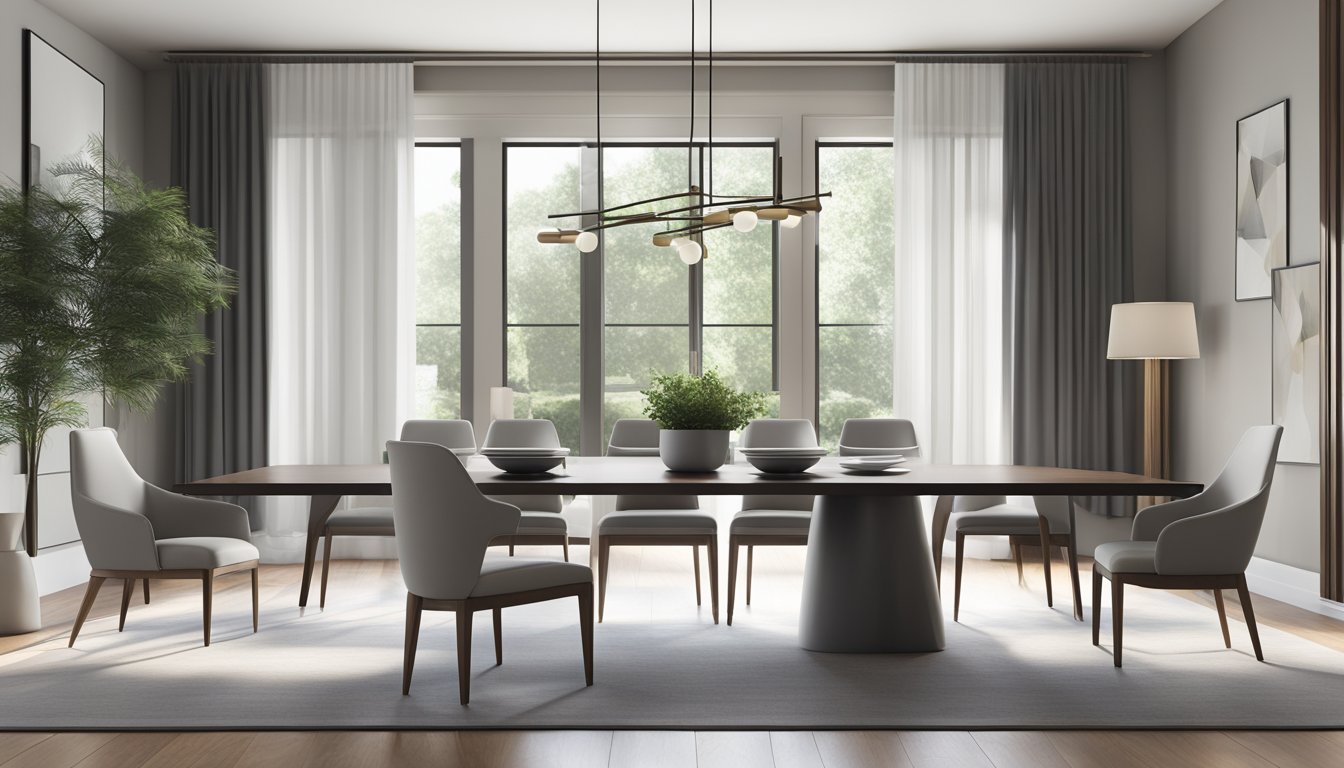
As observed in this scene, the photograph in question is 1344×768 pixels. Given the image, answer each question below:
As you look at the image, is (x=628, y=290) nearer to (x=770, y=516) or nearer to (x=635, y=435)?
(x=635, y=435)

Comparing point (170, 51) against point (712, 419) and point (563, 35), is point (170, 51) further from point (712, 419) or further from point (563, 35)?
point (712, 419)

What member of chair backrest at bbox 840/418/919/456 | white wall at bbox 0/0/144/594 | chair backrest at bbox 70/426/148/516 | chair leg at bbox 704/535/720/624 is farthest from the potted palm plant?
chair backrest at bbox 840/418/919/456

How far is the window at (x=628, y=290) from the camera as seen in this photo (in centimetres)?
675

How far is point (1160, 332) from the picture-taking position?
215 inches

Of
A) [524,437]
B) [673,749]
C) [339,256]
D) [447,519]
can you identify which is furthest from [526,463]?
[339,256]

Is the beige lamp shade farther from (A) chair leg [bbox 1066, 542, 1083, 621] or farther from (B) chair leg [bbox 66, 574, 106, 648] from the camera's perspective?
(B) chair leg [bbox 66, 574, 106, 648]

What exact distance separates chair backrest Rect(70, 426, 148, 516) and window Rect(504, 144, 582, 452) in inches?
108

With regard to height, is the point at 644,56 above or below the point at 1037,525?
above

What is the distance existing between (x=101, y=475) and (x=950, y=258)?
187 inches

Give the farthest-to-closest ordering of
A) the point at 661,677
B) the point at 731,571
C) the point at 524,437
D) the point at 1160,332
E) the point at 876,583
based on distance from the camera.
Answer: the point at 1160,332 < the point at 524,437 < the point at 731,571 < the point at 876,583 < the point at 661,677

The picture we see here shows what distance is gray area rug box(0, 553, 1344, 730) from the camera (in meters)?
3.05

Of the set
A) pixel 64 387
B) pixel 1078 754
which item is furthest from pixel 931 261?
pixel 64 387

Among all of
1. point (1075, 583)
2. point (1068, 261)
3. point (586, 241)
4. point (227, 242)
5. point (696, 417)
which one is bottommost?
point (1075, 583)

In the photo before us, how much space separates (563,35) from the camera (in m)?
6.21
